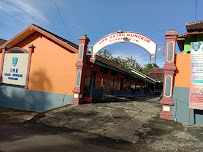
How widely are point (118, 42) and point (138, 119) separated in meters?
4.63

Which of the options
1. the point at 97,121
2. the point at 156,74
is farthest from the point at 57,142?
the point at 156,74

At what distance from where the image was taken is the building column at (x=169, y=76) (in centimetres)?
732

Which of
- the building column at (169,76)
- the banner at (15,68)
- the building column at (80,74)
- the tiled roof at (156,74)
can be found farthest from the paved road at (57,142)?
the tiled roof at (156,74)

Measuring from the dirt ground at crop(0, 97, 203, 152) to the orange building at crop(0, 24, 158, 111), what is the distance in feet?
9.58

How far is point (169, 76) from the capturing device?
7445 mm

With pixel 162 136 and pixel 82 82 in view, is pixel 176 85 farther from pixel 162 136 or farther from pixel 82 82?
pixel 82 82

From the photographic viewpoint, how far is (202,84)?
6738 mm

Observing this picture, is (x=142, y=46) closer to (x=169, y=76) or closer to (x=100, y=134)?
(x=169, y=76)

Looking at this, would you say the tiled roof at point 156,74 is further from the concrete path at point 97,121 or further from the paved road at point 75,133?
→ the paved road at point 75,133

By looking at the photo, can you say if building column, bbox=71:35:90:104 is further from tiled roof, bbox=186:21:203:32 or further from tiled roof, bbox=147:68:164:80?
tiled roof, bbox=147:68:164:80

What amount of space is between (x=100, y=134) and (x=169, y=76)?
445cm

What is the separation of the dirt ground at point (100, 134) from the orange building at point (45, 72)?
292 cm

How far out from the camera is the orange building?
10.1 metres

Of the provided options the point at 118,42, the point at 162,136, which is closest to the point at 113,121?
the point at 162,136
